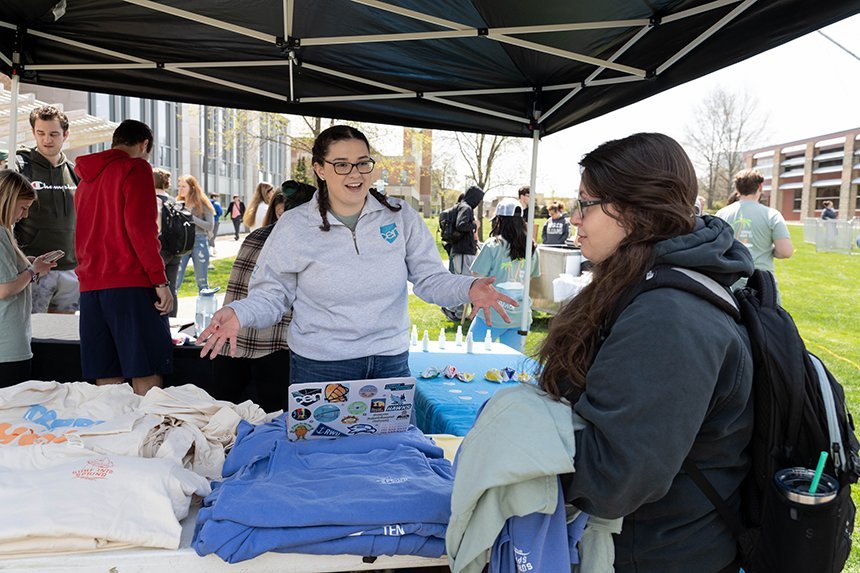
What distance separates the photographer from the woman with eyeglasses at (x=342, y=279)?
237 cm

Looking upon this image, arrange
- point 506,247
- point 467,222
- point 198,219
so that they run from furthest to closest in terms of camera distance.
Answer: point 198,219 → point 467,222 → point 506,247

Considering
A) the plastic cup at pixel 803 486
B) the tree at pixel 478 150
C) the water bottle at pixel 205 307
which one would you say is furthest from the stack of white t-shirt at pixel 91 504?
the tree at pixel 478 150

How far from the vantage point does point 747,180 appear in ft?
18.3

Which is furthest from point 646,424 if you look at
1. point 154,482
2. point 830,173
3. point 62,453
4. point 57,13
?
point 830,173

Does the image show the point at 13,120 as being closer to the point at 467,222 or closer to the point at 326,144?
the point at 326,144

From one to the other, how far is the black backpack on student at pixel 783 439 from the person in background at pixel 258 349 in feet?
8.16

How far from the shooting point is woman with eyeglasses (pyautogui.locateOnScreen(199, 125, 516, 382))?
237 centimetres

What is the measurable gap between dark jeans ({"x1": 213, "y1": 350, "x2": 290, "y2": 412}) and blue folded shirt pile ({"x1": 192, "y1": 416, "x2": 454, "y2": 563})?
191 cm

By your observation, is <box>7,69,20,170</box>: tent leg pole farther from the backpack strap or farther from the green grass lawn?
the backpack strap

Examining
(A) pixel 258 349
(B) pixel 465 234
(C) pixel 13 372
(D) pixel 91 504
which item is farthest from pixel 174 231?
(D) pixel 91 504

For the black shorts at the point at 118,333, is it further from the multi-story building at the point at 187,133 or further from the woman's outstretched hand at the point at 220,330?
the multi-story building at the point at 187,133

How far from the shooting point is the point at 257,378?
3.77 meters

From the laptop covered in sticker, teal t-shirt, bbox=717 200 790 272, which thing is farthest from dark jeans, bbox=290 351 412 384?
teal t-shirt, bbox=717 200 790 272

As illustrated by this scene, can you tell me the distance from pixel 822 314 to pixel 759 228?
26.1ft
